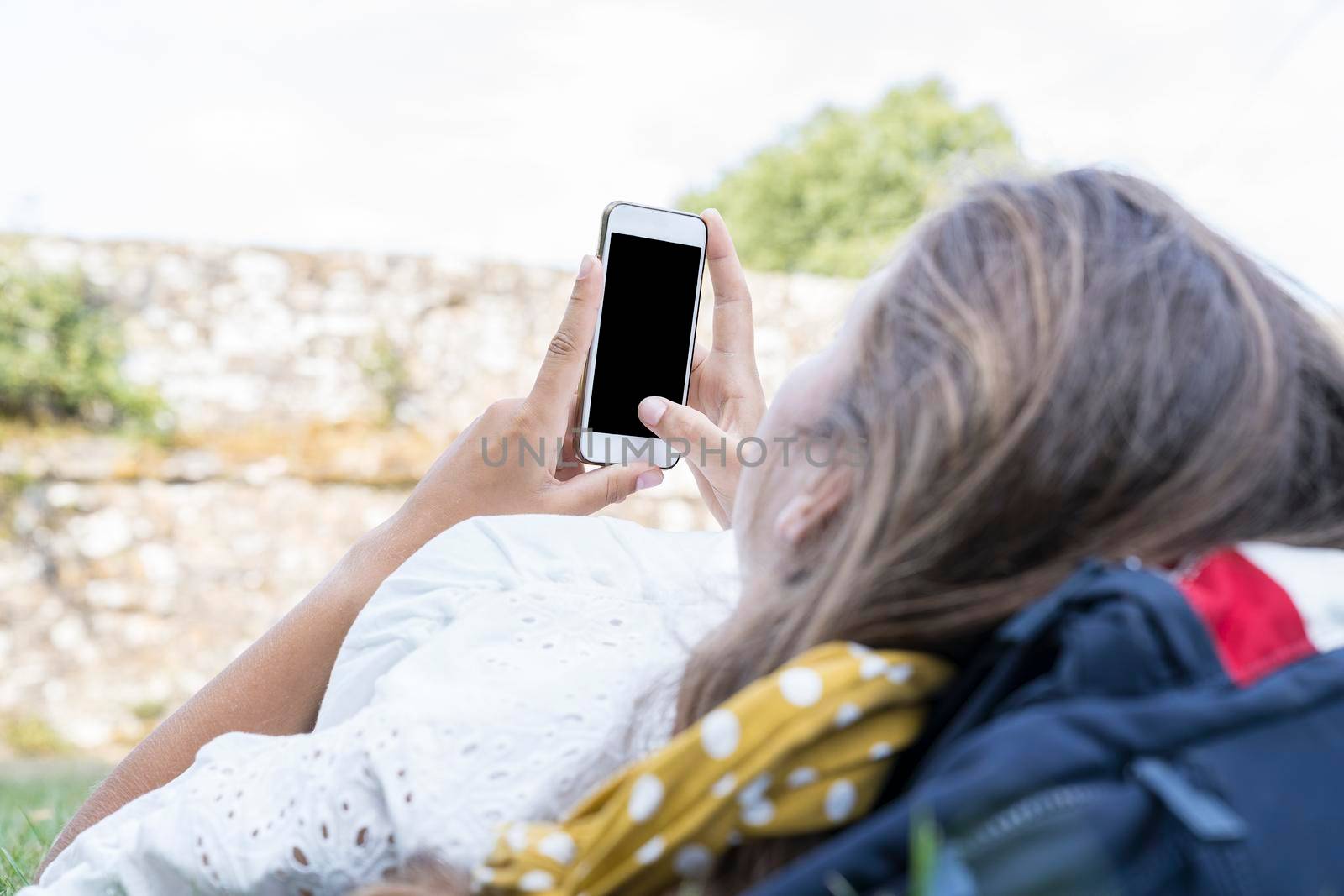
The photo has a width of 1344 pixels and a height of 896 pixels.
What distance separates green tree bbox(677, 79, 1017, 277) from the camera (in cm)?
1312

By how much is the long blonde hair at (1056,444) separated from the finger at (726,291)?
3.02ft

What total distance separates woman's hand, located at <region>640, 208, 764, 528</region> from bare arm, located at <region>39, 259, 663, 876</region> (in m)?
0.08

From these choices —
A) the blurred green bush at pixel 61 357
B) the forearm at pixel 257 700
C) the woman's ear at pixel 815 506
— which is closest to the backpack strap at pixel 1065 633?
the woman's ear at pixel 815 506

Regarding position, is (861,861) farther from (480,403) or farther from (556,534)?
(480,403)

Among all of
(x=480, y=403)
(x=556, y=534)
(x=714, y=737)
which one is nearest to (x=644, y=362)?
(x=556, y=534)

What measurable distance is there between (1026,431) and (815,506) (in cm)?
19

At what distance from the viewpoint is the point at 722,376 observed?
5.82ft

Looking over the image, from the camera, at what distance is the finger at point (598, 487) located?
5.07ft

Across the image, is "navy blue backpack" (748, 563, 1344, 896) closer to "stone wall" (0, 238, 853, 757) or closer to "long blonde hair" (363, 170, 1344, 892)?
"long blonde hair" (363, 170, 1344, 892)

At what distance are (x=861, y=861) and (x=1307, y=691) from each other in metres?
0.27

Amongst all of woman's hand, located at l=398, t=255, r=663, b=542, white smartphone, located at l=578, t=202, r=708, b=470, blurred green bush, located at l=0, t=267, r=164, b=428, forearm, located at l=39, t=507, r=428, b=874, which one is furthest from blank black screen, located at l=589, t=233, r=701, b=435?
blurred green bush, located at l=0, t=267, r=164, b=428

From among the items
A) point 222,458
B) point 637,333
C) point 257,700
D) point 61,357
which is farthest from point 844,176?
point 257,700

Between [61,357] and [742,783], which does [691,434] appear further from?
[61,357]

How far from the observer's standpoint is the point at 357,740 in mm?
825
